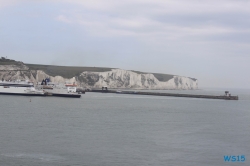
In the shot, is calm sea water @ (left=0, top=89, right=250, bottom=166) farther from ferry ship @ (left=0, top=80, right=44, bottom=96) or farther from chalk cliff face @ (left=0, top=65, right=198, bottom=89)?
chalk cliff face @ (left=0, top=65, right=198, bottom=89)

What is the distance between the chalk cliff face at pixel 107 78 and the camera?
8706 cm

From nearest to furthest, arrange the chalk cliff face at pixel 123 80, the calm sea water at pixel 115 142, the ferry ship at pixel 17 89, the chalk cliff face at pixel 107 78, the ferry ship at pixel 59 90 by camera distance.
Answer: the calm sea water at pixel 115 142, the ferry ship at pixel 17 89, the ferry ship at pixel 59 90, the chalk cliff face at pixel 107 78, the chalk cliff face at pixel 123 80

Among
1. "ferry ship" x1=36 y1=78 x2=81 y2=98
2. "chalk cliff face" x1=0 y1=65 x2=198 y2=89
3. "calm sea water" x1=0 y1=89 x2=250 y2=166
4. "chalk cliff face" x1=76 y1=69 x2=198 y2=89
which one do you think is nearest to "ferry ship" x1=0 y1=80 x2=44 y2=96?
"ferry ship" x1=36 y1=78 x2=81 y2=98

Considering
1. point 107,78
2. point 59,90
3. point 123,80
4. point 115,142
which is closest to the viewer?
point 115,142

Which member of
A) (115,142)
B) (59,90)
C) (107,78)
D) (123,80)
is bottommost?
(115,142)

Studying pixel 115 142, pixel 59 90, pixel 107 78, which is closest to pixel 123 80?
pixel 107 78

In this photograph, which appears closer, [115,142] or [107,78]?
[115,142]

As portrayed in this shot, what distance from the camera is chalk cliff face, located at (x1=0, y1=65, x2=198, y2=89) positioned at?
87062 mm

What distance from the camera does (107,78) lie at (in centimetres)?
10712

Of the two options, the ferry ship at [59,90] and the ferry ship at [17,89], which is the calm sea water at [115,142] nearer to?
the ferry ship at [17,89]

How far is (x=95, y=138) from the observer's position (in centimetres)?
1947

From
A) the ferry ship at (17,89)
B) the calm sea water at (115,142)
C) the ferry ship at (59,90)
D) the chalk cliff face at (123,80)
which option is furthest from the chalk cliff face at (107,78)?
the calm sea water at (115,142)

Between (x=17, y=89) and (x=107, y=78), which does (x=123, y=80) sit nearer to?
(x=107, y=78)

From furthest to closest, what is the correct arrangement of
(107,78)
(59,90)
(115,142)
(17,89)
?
(107,78) → (59,90) → (17,89) → (115,142)
